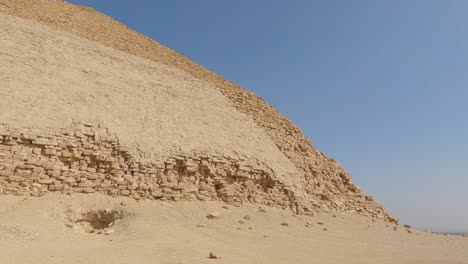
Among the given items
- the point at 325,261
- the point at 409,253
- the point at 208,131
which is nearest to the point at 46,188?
the point at 208,131

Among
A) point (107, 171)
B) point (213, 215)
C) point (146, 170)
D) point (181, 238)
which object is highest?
point (146, 170)

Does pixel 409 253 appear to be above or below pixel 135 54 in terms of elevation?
below

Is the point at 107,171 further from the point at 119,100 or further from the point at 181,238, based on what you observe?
the point at 181,238

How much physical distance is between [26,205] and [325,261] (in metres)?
5.10

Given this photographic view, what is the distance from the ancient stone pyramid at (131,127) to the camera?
26.8ft

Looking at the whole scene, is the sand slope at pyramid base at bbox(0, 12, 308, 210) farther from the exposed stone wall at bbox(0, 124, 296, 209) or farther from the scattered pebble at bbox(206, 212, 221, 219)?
the scattered pebble at bbox(206, 212, 221, 219)

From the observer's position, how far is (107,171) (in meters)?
8.53

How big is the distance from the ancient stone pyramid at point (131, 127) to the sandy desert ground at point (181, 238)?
1.54ft

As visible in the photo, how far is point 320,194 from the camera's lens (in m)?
11.9

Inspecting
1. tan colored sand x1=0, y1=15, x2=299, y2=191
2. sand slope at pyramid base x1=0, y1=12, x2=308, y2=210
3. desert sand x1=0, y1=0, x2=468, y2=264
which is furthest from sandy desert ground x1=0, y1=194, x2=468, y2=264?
tan colored sand x1=0, y1=15, x2=299, y2=191

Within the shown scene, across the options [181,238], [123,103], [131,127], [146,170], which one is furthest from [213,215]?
[123,103]

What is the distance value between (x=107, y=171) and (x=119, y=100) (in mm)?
2125

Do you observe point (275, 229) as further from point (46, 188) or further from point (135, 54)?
point (135, 54)

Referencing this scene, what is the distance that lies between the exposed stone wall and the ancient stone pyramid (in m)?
0.02
